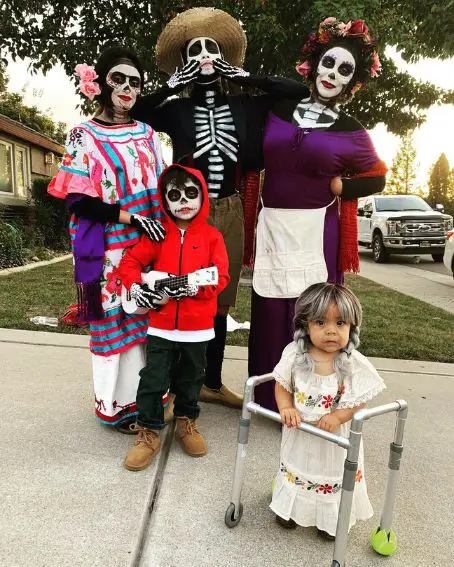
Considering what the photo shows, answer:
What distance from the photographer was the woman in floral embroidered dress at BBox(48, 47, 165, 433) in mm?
2408

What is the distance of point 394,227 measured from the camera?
12.5 m

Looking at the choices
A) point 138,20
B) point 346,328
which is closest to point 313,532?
point 346,328

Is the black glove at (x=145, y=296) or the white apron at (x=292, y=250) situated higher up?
the white apron at (x=292, y=250)

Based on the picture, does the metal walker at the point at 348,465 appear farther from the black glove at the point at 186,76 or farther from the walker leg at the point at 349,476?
the black glove at the point at 186,76

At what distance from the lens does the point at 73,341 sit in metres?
4.31

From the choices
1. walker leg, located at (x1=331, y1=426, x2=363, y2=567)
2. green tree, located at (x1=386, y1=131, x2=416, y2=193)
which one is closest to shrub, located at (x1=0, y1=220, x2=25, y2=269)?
walker leg, located at (x1=331, y1=426, x2=363, y2=567)

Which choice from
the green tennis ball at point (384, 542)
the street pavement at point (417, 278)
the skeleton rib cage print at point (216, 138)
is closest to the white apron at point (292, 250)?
the skeleton rib cage print at point (216, 138)

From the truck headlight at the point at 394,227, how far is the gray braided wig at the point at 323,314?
1129 cm

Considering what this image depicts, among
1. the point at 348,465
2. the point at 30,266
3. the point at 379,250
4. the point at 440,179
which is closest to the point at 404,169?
the point at 440,179

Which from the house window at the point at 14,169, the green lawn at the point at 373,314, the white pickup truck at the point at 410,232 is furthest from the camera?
the house window at the point at 14,169

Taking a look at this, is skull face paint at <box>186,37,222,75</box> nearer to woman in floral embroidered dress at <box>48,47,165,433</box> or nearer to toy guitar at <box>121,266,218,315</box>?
woman in floral embroidered dress at <box>48,47,165,433</box>

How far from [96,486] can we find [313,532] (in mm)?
899

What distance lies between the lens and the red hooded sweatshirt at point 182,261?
2.35m

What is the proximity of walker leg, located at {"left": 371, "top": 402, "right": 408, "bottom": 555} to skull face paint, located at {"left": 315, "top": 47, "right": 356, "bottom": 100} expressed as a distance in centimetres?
159
